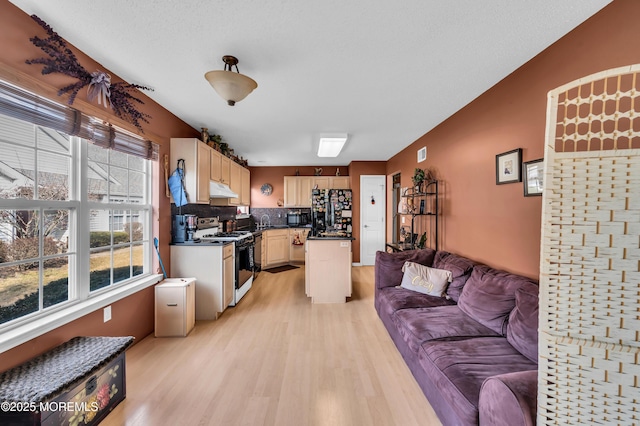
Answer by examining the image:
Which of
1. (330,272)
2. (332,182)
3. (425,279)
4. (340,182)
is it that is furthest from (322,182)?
(425,279)

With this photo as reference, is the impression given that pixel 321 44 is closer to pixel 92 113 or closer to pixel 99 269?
pixel 92 113

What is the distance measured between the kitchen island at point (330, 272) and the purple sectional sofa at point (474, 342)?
1.01 m

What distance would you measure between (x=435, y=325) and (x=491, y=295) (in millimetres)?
488

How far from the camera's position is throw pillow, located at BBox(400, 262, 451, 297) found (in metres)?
2.55

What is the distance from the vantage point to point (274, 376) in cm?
202

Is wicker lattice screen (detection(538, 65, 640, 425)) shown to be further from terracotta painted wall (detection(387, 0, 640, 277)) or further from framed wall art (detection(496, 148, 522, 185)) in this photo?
framed wall art (detection(496, 148, 522, 185))

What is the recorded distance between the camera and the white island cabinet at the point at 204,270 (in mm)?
3055

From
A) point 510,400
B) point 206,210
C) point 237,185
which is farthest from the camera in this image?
point 237,185

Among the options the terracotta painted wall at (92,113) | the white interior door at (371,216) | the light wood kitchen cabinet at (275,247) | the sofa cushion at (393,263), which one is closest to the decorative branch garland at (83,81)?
the terracotta painted wall at (92,113)

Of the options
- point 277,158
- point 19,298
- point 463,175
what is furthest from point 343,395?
point 277,158

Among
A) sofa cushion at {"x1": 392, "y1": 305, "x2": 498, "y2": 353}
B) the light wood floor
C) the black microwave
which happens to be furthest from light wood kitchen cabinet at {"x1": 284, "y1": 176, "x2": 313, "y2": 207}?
sofa cushion at {"x1": 392, "y1": 305, "x2": 498, "y2": 353}

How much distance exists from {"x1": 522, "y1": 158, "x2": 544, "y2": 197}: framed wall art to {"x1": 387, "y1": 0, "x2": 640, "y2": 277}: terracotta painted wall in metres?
0.05

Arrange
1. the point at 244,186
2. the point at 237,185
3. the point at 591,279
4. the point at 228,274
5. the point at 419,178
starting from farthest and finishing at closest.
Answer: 1. the point at 244,186
2. the point at 237,185
3. the point at 419,178
4. the point at 228,274
5. the point at 591,279

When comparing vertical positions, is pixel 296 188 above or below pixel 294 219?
above
